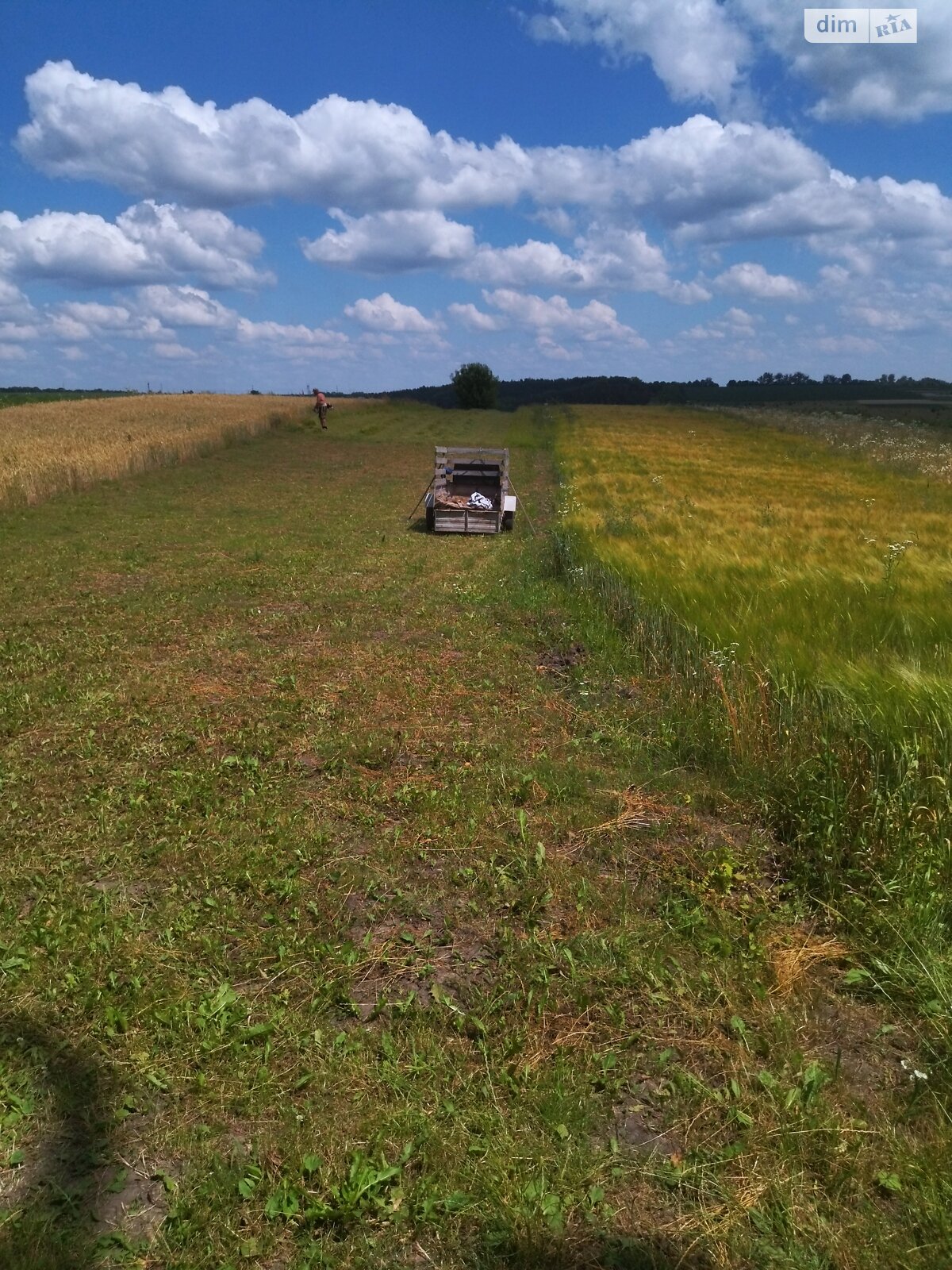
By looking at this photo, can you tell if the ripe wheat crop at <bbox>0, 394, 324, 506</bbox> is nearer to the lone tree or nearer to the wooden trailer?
the wooden trailer

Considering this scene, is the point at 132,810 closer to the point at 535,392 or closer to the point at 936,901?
the point at 936,901

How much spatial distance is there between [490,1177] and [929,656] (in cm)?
369

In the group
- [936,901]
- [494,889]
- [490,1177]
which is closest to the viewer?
[490,1177]

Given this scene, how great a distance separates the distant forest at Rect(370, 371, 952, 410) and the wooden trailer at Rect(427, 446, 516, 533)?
75632 millimetres

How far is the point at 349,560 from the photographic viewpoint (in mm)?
12016

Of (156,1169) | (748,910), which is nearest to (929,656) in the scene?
(748,910)

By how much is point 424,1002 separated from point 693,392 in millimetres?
179012

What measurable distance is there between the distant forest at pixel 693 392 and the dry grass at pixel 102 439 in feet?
174

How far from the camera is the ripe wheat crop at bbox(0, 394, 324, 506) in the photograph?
18.0m

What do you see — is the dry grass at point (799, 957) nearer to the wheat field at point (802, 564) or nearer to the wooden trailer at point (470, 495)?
the wheat field at point (802, 564)

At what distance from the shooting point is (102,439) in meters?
24.7

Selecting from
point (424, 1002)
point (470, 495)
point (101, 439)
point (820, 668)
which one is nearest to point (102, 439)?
point (101, 439)

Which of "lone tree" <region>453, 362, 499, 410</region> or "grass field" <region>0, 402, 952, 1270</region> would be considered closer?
"grass field" <region>0, 402, 952, 1270</region>

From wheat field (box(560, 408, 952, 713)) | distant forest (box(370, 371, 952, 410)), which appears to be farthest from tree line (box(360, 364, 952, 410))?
wheat field (box(560, 408, 952, 713))
